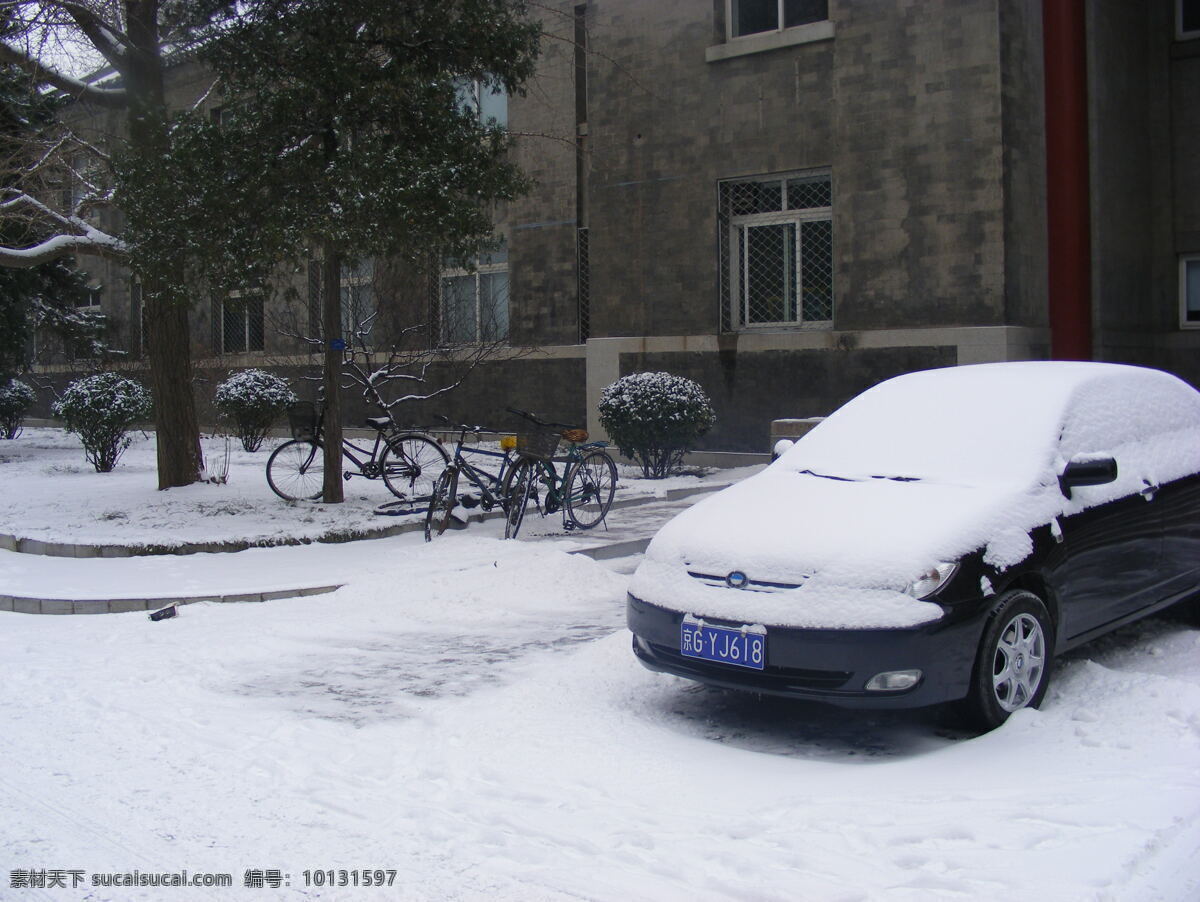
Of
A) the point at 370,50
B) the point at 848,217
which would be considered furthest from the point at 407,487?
the point at 848,217

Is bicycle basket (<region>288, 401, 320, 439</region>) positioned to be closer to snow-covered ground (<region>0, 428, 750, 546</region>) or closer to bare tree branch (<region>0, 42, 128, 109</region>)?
snow-covered ground (<region>0, 428, 750, 546</region>)

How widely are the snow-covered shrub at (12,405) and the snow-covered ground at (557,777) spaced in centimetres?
1746

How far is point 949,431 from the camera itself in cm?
625

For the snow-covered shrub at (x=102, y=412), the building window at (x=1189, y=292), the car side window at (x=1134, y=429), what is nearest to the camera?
the car side window at (x=1134, y=429)

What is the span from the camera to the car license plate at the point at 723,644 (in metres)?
5.08

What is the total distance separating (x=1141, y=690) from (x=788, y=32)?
42.2ft

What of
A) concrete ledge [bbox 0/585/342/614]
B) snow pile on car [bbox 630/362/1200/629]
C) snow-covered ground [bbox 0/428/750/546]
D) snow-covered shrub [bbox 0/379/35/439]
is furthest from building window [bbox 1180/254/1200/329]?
snow-covered shrub [bbox 0/379/35/439]

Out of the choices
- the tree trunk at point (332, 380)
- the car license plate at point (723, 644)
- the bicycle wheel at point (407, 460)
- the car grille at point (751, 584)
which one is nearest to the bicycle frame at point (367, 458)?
the bicycle wheel at point (407, 460)

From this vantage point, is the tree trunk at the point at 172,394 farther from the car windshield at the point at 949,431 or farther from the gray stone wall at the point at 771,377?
the car windshield at the point at 949,431

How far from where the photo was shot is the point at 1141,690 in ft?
18.5

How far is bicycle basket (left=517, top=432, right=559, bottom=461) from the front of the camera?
10.7 m

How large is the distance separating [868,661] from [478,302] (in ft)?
55.5

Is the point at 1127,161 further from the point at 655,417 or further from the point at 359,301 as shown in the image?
the point at 359,301

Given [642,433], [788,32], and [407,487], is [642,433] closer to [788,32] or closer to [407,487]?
[407,487]
